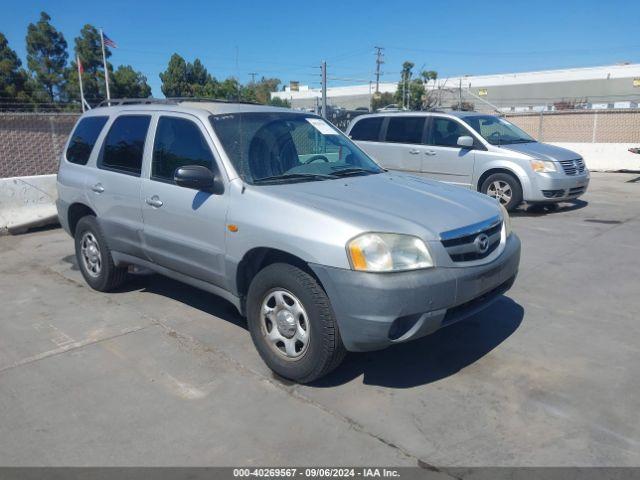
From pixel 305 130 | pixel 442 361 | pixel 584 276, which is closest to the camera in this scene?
pixel 442 361

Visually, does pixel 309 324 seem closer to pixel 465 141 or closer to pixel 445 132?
pixel 465 141

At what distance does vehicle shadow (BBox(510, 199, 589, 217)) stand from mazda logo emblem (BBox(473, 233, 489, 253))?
20.4 feet

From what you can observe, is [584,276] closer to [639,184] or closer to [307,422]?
[307,422]

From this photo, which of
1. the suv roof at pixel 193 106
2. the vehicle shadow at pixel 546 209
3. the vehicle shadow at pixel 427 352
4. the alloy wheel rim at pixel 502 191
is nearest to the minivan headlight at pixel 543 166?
the alloy wheel rim at pixel 502 191

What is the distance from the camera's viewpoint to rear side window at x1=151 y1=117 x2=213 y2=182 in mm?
4086

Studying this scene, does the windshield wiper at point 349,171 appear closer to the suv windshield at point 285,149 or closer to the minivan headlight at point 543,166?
the suv windshield at point 285,149

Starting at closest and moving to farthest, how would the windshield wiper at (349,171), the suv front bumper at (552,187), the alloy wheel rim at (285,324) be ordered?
the alloy wheel rim at (285,324) < the windshield wiper at (349,171) < the suv front bumper at (552,187)

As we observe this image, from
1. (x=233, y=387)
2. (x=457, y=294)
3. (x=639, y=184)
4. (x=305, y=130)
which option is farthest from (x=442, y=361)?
(x=639, y=184)

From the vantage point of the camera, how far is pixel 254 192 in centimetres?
364

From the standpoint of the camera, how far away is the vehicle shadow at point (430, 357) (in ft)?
11.9

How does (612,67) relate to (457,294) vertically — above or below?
above

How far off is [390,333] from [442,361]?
0.94 m

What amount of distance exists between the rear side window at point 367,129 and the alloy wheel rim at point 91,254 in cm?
644

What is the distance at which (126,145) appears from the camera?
4840 millimetres
